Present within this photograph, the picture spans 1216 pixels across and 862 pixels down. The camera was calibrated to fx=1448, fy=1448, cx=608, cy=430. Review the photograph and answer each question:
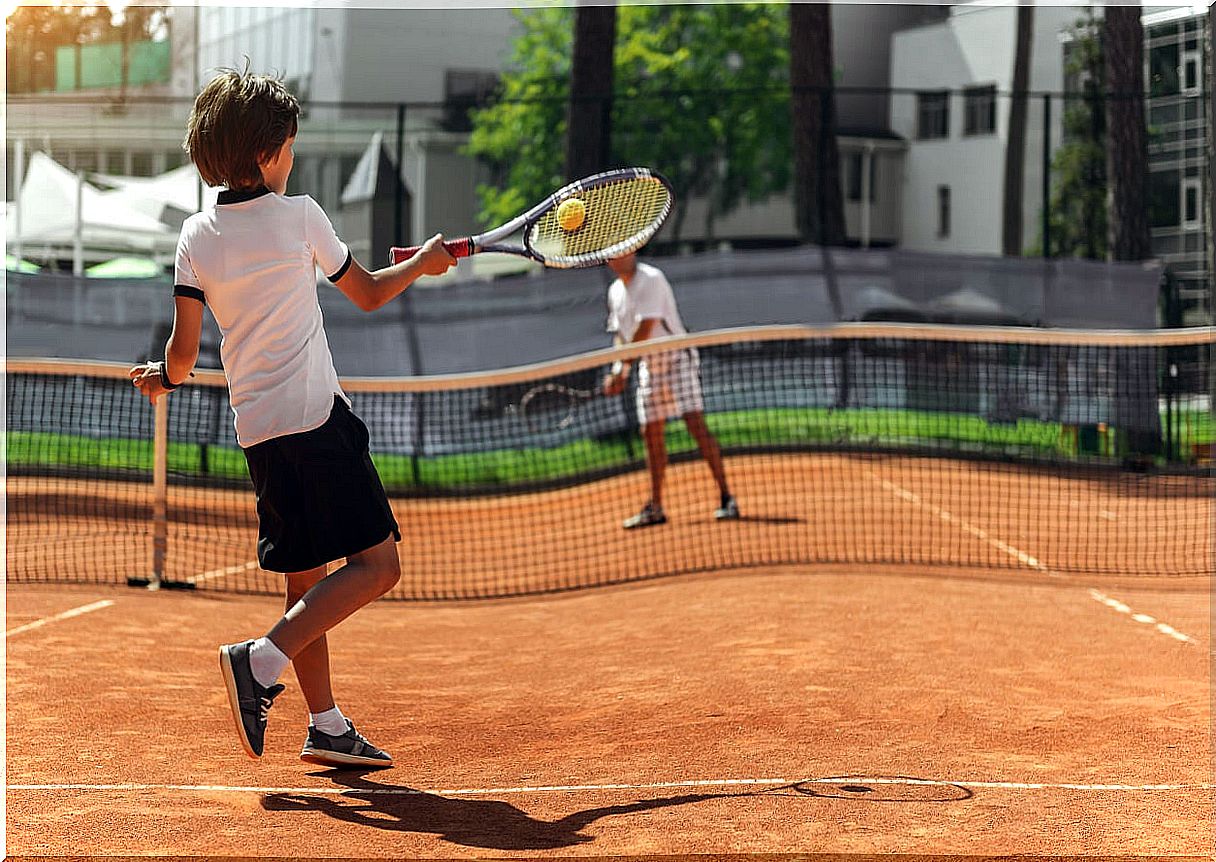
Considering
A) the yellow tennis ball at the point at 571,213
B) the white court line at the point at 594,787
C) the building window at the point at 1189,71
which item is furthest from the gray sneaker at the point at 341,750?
the building window at the point at 1189,71

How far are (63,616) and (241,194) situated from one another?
354 cm

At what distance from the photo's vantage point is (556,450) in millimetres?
11609

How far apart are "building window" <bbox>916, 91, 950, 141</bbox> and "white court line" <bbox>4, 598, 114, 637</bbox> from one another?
26.7 m

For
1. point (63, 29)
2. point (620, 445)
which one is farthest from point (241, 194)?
point (63, 29)

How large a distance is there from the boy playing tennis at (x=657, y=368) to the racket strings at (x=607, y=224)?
376cm

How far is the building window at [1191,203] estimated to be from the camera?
710 inches

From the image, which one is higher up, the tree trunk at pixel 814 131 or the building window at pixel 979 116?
the building window at pixel 979 116

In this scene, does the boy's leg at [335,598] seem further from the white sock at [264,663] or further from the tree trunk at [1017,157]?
the tree trunk at [1017,157]

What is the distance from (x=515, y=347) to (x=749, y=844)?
30.7ft

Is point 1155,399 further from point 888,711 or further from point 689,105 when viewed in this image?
point 689,105

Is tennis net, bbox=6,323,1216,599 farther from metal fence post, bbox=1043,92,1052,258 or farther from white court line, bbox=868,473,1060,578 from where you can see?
metal fence post, bbox=1043,92,1052,258

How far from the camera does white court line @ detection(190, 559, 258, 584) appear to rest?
777 centimetres

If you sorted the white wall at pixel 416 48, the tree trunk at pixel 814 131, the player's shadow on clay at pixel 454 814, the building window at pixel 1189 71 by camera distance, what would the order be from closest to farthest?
the player's shadow on clay at pixel 454 814, the tree trunk at pixel 814 131, the building window at pixel 1189 71, the white wall at pixel 416 48

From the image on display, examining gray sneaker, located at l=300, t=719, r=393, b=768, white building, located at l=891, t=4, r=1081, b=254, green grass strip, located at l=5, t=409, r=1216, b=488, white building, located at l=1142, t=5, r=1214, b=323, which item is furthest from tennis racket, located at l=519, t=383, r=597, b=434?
white building, located at l=891, t=4, r=1081, b=254
